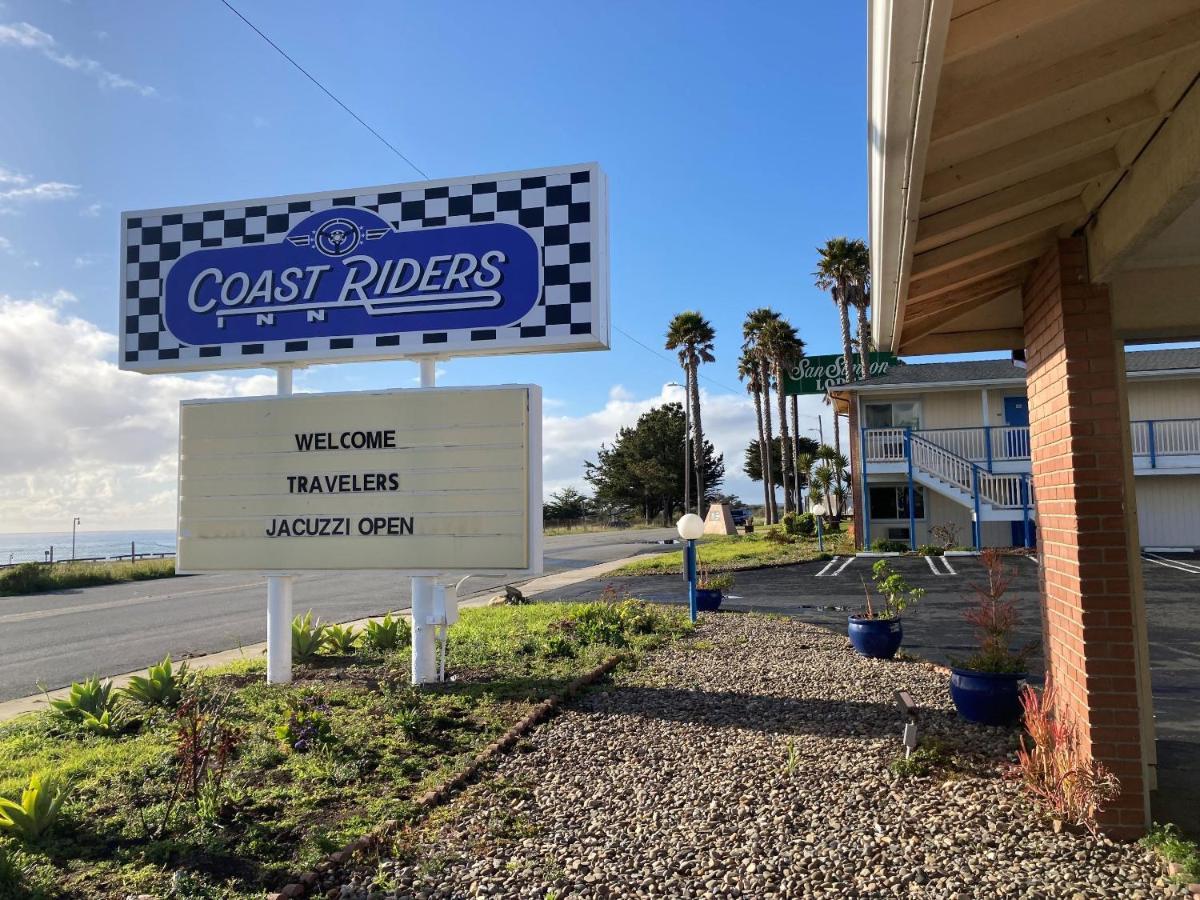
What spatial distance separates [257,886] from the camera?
142 inches

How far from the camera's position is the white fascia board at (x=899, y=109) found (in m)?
1.96

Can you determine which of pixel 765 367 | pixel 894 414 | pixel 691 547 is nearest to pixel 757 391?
pixel 765 367

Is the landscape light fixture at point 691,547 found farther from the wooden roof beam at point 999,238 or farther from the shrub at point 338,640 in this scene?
the wooden roof beam at point 999,238

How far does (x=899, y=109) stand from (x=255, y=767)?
519 centimetres

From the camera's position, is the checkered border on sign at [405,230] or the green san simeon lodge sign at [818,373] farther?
the green san simeon lodge sign at [818,373]

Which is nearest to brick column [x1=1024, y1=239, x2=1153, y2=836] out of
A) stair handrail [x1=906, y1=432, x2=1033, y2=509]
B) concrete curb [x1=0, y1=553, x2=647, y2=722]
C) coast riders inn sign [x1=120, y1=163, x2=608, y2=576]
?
coast riders inn sign [x1=120, y1=163, x2=608, y2=576]

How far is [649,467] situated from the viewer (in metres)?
61.6

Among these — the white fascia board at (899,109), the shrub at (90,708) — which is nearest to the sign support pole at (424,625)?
the shrub at (90,708)

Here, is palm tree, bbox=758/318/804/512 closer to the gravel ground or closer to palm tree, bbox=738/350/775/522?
palm tree, bbox=738/350/775/522

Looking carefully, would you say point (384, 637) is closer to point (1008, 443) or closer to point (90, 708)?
point (90, 708)

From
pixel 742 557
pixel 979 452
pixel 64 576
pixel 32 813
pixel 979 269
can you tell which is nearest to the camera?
pixel 32 813

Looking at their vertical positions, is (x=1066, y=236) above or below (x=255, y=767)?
above

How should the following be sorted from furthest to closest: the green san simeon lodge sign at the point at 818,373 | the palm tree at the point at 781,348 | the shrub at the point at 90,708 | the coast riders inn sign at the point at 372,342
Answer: the palm tree at the point at 781,348 < the green san simeon lodge sign at the point at 818,373 < the coast riders inn sign at the point at 372,342 < the shrub at the point at 90,708

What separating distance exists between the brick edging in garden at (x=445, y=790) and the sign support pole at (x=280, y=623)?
2842mm
